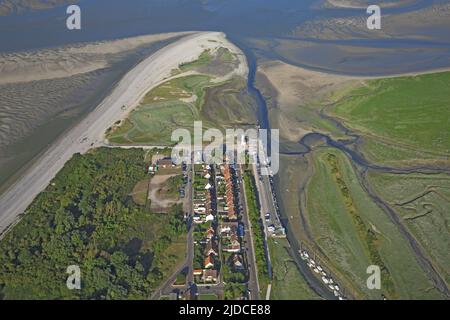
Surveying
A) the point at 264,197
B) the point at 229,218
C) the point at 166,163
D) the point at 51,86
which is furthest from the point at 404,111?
the point at 51,86

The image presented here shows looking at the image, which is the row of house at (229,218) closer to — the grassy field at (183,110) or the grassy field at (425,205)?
the grassy field at (183,110)

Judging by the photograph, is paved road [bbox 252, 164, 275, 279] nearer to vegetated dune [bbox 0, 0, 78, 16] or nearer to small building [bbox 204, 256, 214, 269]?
small building [bbox 204, 256, 214, 269]

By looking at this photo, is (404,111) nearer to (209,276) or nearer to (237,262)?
(237,262)

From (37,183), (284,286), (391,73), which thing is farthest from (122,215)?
(391,73)

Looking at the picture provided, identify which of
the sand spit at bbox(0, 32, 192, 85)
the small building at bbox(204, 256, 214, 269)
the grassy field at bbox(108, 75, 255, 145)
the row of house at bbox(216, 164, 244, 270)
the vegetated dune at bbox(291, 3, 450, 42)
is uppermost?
the vegetated dune at bbox(291, 3, 450, 42)

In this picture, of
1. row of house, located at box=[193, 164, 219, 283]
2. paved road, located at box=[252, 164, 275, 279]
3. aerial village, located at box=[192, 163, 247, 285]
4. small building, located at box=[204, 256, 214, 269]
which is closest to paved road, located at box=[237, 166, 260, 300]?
aerial village, located at box=[192, 163, 247, 285]

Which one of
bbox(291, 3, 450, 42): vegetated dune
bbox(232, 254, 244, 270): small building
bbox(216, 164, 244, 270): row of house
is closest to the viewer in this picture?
bbox(232, 254, 244, 270): small building

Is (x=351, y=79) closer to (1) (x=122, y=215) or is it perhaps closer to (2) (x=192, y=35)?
(2) (x=192, y=35)
